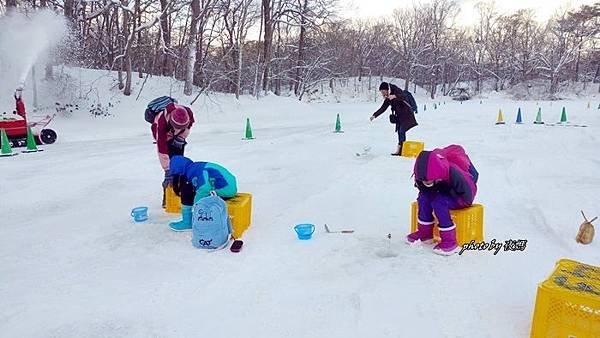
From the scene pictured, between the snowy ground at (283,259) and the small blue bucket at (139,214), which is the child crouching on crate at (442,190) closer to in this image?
the snowy ground at (283,259)

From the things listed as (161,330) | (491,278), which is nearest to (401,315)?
(491,278)

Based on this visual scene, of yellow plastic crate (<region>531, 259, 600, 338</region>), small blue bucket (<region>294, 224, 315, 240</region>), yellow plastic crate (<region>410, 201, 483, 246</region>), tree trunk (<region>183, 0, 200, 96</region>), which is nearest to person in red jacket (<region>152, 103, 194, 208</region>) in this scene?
small blue bucket (<region>294, 224, 315, 240</region>)

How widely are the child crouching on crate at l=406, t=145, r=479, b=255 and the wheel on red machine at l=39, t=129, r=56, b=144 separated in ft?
36.1

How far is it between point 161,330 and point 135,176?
517 cm

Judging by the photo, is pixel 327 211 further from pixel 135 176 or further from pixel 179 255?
pixel 135 176

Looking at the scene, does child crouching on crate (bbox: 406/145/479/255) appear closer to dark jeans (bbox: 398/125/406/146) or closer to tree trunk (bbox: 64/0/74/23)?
dark jeans (bbox: 398/125/406/146)

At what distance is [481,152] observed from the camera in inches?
382

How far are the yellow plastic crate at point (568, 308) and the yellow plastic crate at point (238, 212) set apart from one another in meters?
2.75

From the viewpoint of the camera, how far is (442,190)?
398 centimetres

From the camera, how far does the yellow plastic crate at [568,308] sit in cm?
231

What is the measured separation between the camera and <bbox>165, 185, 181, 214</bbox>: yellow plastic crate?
209 inches

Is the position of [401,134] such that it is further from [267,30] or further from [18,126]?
[267,30]

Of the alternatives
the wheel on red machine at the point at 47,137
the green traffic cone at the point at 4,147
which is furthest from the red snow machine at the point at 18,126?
the green traffic cone at the point at 4,147

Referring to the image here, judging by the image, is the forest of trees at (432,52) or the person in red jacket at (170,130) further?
the forest of trees at (432,52)
